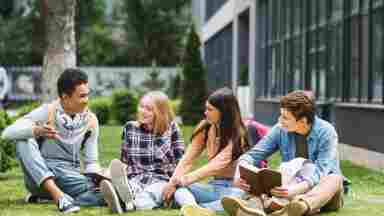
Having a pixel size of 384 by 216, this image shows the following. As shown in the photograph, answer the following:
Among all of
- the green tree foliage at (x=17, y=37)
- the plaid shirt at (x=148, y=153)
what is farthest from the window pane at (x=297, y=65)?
the green tree foliage at (x=17, y=37)

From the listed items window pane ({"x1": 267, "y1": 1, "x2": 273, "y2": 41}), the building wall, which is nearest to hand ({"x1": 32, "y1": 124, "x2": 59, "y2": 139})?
the building wall

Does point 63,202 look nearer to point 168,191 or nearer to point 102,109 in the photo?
point 168,191

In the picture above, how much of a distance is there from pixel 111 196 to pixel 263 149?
1237mm

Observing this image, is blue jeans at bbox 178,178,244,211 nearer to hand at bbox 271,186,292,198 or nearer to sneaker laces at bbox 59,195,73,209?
hand at bbox 271,186,292,198

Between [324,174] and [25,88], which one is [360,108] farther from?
[25,88]

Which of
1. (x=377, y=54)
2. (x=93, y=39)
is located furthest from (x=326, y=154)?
(x=93, y=39)

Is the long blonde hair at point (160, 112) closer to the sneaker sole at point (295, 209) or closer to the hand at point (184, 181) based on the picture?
the hand at point (184, 181)

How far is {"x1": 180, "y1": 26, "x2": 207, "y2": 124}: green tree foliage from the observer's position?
89.4 feet

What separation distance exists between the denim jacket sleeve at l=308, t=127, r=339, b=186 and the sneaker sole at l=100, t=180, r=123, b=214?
1556mm

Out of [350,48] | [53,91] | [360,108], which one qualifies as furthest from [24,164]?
[350,48]

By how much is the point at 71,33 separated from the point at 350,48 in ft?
17.6

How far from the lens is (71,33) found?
13266mm

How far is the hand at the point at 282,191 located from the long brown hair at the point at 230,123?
0.79 meters

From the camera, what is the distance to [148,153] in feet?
23.3
